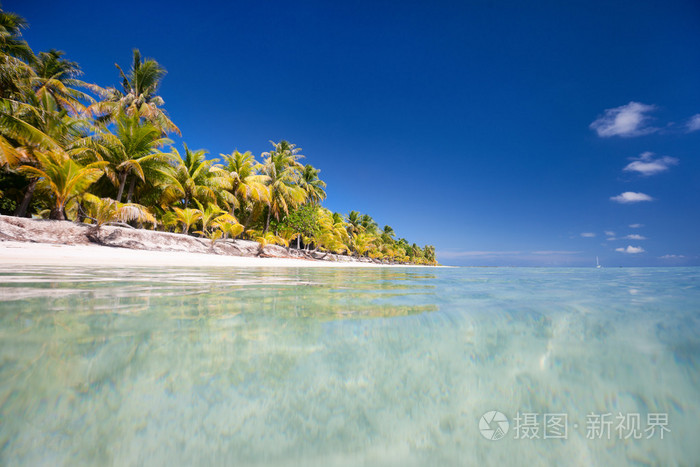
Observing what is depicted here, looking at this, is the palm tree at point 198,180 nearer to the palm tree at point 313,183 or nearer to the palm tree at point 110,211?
the palm tree at point 110,211

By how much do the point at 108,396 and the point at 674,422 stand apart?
1.44 meters

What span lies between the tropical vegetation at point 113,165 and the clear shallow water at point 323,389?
11.9m

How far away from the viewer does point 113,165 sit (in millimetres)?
12773

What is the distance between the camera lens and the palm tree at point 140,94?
1590 centimetres

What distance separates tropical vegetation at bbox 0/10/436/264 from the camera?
1009cm

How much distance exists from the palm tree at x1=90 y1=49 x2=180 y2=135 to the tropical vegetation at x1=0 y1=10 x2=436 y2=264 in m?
0.06

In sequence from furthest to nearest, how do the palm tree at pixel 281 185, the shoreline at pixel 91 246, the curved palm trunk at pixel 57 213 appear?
1. the palm tree at pixel 281 185
2. the curved palm trunk at pixel 57 213
3. the shoreline at pixel 91 246

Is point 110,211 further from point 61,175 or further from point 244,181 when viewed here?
point 244,181

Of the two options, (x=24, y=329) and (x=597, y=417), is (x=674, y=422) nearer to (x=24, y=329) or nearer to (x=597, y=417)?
(x=597, y=417)

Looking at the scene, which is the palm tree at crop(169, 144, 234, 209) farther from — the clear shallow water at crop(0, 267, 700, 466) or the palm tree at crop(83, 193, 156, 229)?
the clear shallow water at crop(0, 267, 700, 466)

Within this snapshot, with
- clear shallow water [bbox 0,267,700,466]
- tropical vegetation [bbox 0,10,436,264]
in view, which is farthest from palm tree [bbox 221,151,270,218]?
clear shallow water [bbox 0,267,700,466]

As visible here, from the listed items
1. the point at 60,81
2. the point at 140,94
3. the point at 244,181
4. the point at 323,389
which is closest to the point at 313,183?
the point at 244,181

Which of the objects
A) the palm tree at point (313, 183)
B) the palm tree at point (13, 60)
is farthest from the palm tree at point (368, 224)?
the palm tree at point (13, 60)

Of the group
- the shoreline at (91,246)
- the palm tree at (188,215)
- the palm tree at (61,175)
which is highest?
the palm tree at (61,175)
